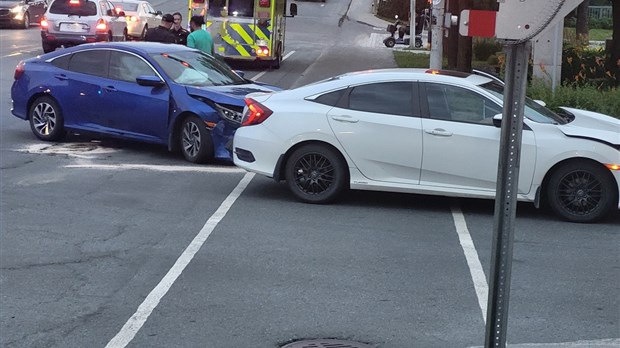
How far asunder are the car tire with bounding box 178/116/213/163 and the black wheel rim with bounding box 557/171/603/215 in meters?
4.59

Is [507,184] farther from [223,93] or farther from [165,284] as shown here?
[223,93]

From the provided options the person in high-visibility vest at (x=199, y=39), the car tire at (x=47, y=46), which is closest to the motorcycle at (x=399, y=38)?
the car tire at (x=47, y=46)

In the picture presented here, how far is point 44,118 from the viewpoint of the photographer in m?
14.2

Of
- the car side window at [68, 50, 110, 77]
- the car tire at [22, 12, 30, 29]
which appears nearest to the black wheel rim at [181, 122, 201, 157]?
the car side window at [68, 50, 110, 77]

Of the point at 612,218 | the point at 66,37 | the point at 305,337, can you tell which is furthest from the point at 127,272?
the point at 66,37

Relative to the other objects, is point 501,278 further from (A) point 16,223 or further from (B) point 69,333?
(A) point 16,223

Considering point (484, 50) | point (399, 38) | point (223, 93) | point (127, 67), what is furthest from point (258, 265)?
point (399, 38)

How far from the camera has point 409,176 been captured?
10320 mm

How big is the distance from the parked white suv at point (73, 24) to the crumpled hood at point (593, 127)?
2053 centimetres

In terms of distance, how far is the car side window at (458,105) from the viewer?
10.2 metres

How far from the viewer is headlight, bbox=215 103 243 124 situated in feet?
41.3

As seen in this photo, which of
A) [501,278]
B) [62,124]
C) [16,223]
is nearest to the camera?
[501,278]

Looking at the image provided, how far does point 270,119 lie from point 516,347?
16.6ft

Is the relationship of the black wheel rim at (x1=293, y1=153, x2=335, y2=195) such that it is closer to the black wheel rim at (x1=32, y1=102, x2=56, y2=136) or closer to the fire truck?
the black wheel rim at (x1=32, y1=102, x2=56, y2=136)
